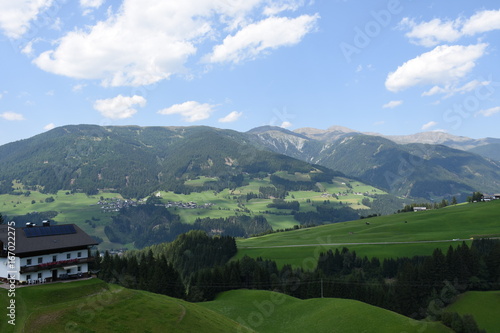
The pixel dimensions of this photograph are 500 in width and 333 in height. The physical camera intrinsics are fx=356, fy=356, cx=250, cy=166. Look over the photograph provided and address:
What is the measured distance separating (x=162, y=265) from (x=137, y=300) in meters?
54.0

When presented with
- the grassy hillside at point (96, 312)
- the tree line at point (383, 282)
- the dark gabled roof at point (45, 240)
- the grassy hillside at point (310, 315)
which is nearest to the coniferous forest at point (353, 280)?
the tree line at point (383, 282)

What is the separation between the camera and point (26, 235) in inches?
2414

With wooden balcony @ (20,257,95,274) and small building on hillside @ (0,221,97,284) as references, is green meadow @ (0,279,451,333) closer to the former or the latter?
wooden balcony @ (20,257,95,274)

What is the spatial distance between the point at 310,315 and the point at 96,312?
51471 mm

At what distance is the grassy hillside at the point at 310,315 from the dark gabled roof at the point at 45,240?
4023cm

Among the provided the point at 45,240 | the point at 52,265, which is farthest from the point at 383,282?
the point at 45,240

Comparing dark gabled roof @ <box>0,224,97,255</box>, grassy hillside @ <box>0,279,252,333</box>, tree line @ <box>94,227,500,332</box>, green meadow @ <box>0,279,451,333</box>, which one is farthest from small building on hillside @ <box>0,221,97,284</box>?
tree line @ <box>94,227,500,332</box>

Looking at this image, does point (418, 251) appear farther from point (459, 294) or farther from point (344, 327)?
point (344, 327)

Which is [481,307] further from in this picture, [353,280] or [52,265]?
[52,265]

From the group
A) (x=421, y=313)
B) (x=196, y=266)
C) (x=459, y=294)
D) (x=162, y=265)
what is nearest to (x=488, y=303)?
(x=459, y=294)

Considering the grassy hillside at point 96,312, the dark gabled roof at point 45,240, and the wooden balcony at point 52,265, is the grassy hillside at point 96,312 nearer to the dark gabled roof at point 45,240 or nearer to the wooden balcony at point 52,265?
the wooden balcony at point 52,265

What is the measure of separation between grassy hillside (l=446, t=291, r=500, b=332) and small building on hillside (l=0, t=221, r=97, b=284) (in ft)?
308

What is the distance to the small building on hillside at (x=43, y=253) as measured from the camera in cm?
5641

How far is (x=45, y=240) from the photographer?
62.1 m
